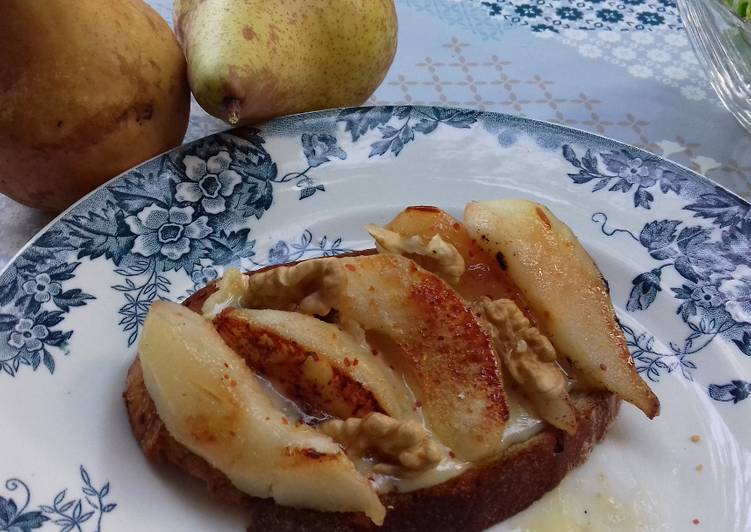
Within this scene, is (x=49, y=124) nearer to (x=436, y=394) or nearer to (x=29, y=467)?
(x=29, y=467)

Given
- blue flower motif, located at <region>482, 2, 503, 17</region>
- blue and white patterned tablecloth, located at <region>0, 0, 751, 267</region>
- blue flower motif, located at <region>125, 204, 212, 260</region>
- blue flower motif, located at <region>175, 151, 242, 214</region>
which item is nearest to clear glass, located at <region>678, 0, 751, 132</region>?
blue and white patterned tablecloth, located at <region>0, 0, 751, 267</region>

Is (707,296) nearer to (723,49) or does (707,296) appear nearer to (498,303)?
(498,303)

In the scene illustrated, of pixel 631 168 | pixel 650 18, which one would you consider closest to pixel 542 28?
pixel 650 18

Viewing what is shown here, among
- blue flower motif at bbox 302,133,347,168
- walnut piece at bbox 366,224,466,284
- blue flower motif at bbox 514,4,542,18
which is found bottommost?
blue flower motif at bbox 514,4,542,18

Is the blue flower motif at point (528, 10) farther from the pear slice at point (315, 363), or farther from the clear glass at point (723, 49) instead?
the pear slice at point (315, 363)

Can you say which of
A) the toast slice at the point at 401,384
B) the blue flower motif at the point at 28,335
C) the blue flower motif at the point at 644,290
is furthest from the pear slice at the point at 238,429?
the blue flower motif at the point at 644,290

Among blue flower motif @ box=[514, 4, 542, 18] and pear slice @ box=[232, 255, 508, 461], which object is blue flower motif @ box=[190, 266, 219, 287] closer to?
pear slice @ box=[232, 255, 508, 461]
